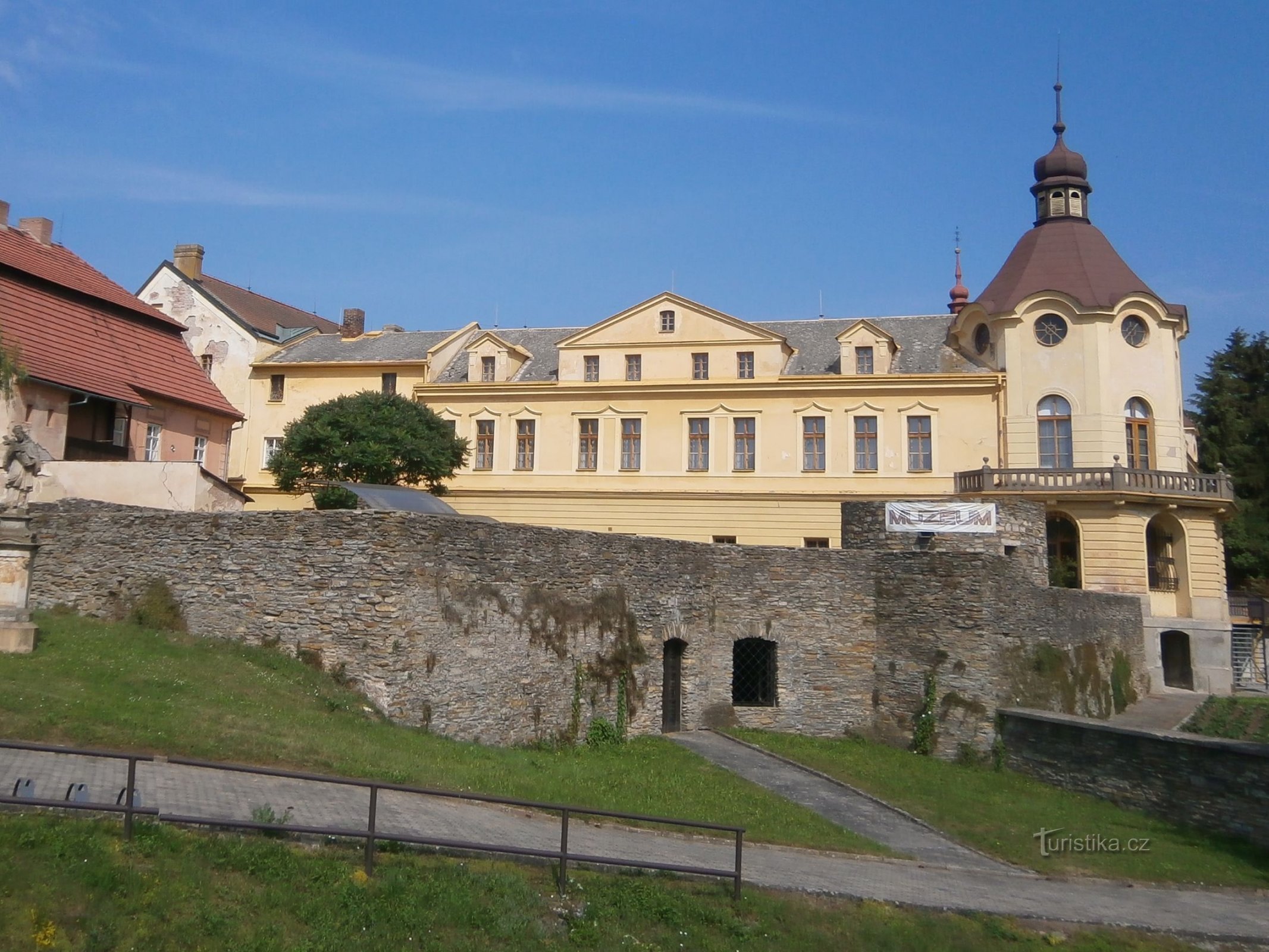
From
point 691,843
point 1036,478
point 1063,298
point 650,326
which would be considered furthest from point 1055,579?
point 691,843

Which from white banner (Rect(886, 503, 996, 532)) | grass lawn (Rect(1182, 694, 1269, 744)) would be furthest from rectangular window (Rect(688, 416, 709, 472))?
grass lawn (Rect(1182, 694, 1269, 744))

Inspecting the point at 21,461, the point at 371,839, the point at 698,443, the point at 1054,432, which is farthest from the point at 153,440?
the point at 1054,432

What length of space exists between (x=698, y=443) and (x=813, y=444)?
14.5 ft

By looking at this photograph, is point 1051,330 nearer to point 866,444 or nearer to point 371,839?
point 866,444

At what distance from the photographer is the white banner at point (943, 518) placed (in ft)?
81.0

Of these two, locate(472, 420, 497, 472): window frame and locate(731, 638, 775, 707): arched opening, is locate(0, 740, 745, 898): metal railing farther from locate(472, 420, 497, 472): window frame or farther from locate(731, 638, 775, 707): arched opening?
locate(472, 420, 497, 472): window frame

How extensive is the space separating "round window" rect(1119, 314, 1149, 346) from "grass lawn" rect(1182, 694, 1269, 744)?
12892mm

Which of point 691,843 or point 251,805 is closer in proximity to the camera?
point 251,805

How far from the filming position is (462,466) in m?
40.0

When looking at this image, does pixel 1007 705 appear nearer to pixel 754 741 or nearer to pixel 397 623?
pixel 754 741

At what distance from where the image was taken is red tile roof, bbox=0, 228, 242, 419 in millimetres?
27531

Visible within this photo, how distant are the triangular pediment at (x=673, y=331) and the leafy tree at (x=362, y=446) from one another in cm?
897

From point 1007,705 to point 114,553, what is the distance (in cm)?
1762

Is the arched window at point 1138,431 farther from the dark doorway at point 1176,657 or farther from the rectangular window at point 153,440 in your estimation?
the rectangular window at point 153,440
